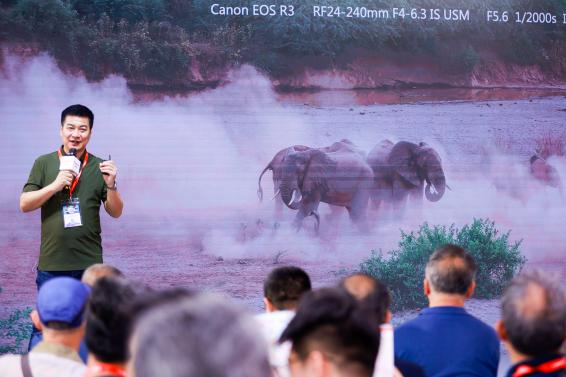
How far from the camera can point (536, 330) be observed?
7.20ft

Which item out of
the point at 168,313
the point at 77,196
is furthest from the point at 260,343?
the point at 77,196

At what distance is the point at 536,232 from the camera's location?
19.4 feet

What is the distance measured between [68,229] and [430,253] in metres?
2.64

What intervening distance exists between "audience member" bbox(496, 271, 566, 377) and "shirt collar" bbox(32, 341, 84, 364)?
1.22 meters

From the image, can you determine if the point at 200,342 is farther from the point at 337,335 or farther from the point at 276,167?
the point at 276,167

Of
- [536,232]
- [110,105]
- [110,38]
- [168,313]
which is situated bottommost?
[536,232]

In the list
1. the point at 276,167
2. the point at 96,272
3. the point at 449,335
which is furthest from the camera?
the point at 276,167

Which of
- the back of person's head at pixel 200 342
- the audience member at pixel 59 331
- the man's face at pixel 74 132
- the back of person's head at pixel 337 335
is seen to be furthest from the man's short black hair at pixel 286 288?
the back of person's head at pixel 200 342

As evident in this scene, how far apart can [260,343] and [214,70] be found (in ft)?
15.0

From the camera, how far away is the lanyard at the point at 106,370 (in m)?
2.14

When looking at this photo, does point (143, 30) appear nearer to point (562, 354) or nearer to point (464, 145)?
point (464, 145)

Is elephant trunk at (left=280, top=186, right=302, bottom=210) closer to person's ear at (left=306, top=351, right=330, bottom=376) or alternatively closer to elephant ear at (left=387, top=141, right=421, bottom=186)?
elephant ear at (left=387, top=141, right=421, bottom=186)

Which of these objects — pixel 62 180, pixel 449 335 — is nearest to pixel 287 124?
pixel 62 180

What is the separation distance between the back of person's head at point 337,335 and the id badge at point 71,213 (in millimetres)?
2433
